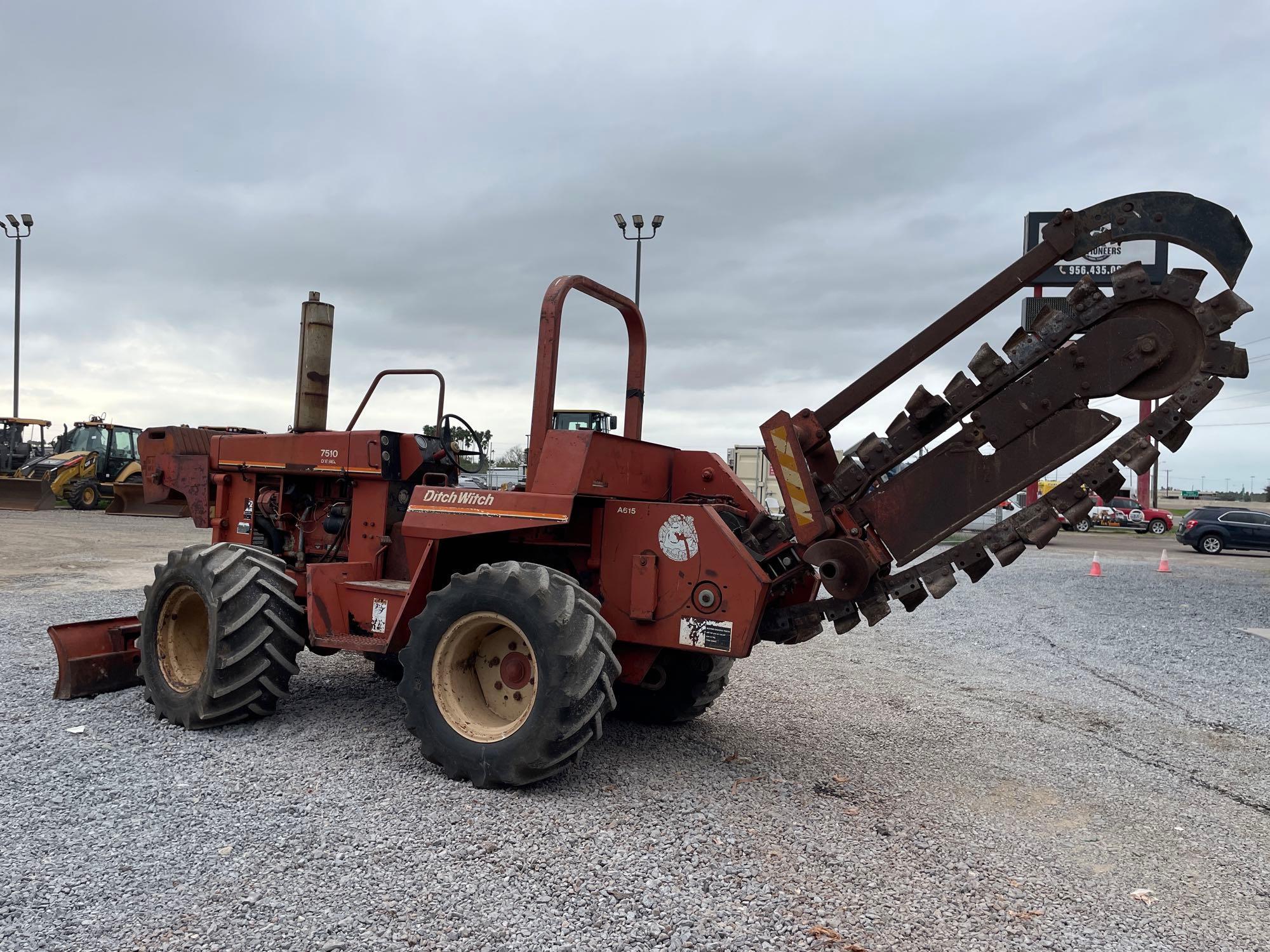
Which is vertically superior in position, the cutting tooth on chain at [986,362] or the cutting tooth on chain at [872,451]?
the cutting tooth on chain at [986,362]

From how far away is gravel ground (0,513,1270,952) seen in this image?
129 inches

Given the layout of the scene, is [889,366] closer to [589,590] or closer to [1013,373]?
[1013,373]

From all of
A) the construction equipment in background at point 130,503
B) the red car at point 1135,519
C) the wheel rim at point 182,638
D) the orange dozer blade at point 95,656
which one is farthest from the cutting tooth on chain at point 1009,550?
the red car at point 1135,519

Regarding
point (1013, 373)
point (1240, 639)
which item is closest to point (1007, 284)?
point (1013, 373)

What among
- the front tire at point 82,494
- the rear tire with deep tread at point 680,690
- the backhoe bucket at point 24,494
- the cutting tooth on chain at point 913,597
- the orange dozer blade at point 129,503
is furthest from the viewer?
the front tire at point 82,494

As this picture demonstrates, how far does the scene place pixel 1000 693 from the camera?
307 inches

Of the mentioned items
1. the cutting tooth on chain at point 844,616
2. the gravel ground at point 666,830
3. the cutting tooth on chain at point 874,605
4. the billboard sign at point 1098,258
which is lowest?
the gravel ground at point 666,830

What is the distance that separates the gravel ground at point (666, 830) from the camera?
3285 millimetres

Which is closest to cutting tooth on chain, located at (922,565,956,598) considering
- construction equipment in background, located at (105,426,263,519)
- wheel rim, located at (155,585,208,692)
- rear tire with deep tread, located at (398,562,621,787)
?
rear tire with deep tread, located at (398,562,621,787)

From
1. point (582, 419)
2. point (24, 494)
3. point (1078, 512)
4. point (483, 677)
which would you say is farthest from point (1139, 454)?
point (24, 494)

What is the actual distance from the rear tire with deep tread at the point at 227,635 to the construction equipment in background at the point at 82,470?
21491 mm

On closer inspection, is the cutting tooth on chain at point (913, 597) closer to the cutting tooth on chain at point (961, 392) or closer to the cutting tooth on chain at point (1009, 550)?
the cutting tooth on chain at point (1009, 550)

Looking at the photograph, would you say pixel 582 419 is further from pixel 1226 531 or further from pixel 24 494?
pixel 1226 531

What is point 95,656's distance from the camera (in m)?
6.21
